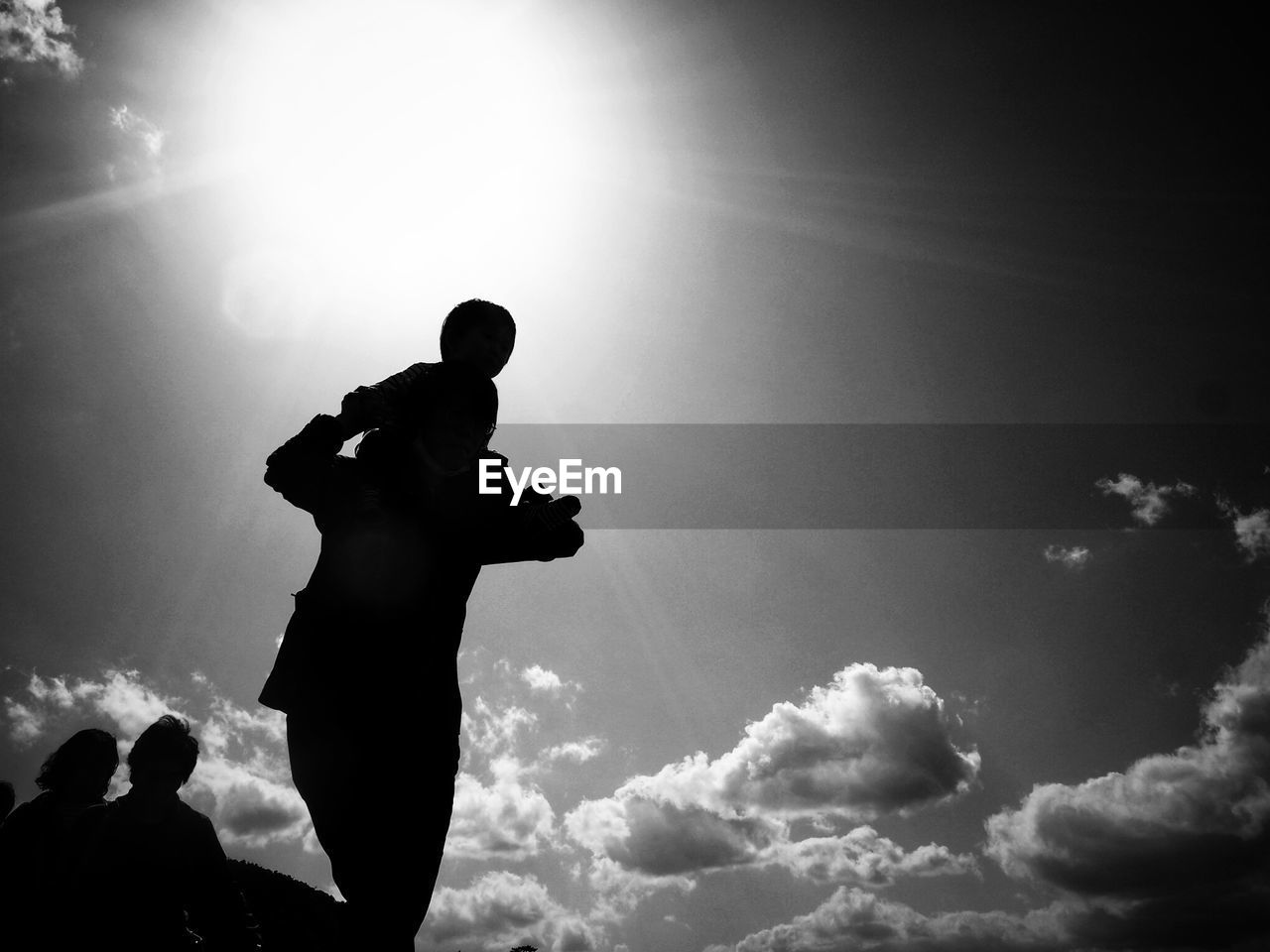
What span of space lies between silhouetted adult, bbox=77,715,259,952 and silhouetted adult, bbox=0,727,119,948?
0.25 metres

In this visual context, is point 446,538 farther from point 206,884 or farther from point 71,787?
point 71,787

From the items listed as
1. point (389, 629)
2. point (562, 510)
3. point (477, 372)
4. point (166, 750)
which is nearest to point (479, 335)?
point (477, 372)

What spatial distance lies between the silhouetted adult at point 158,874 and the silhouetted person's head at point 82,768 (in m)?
1.43

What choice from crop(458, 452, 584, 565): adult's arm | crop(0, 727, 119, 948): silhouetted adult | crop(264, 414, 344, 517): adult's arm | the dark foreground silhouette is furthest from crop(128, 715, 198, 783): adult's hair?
the dark foreground silhouette

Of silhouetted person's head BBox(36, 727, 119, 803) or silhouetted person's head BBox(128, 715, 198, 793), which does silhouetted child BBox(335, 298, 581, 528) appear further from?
silhouetted person's head BBox(36, 727, 119, 803)

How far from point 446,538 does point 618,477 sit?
11.9 ft

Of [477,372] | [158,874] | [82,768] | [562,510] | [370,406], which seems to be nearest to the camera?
[562,510]

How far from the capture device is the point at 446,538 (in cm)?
305

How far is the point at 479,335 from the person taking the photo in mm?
3596

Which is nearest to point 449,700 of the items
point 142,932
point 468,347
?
point 468,347

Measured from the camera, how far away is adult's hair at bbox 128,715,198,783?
174 inches

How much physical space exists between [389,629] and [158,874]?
9.37 feet

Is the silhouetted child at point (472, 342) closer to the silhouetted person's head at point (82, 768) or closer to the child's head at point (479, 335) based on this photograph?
the child's head at point (479, 335)

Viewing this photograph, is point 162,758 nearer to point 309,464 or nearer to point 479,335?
Result: point 309,464
